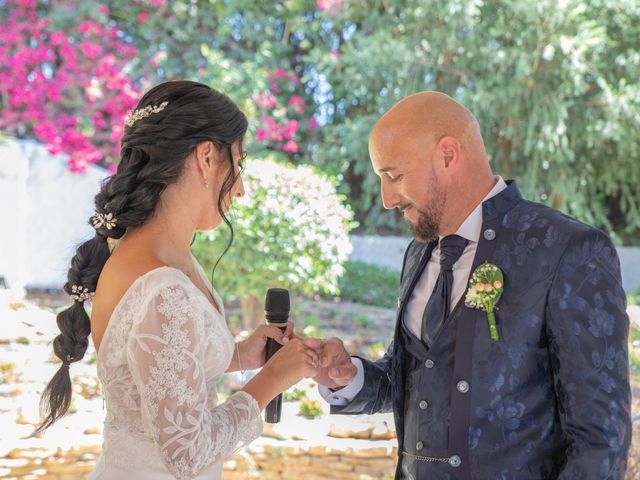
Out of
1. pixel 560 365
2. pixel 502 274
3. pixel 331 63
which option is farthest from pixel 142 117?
pixel 331 63

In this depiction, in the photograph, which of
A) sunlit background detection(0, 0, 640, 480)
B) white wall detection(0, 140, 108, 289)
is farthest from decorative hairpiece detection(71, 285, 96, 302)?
white wall detection(0, 140, 108, 289)

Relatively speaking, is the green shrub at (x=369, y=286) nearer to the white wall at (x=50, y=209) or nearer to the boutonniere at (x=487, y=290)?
the white wall at (x=50, y=209)

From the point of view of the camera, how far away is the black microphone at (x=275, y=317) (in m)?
2.29

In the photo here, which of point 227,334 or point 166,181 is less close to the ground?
point 166,181

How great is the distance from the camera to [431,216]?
7.15ft

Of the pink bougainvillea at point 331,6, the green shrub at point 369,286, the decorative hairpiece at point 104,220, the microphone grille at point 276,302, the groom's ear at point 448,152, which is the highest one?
the pink bougainvillea at point 331,6

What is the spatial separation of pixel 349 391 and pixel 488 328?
601mm

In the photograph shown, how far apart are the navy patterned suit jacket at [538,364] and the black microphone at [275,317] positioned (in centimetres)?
45

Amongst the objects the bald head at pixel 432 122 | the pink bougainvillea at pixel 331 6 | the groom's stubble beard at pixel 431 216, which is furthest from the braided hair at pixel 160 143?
the pink bougainvillea at pixel 331 6

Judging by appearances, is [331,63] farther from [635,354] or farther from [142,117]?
[142,117]

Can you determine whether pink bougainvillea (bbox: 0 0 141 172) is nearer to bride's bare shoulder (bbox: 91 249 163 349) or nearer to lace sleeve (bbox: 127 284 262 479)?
bride's bare shoulder (bbox: 91 249 163 349)

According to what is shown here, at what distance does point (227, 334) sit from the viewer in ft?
6.84

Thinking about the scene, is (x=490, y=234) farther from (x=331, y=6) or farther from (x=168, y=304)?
(x=331, y=6)

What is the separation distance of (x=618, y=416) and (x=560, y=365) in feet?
0.54
